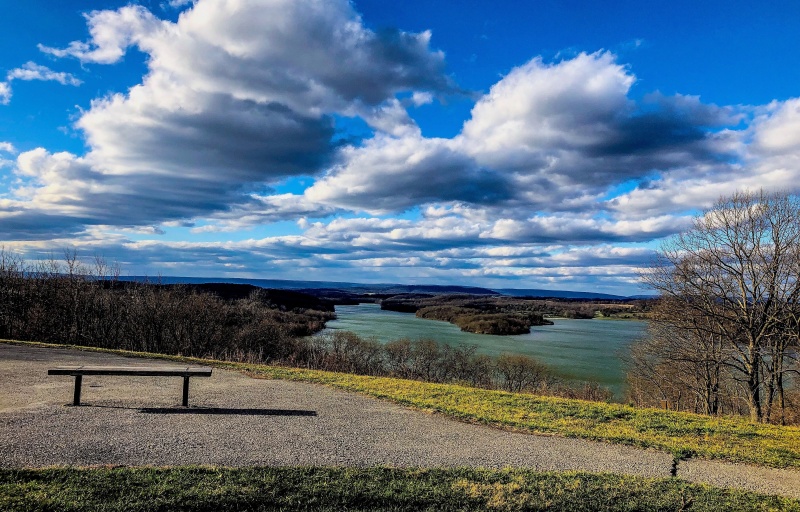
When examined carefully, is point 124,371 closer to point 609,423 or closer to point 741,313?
point 609,423

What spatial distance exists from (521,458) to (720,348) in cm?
1823

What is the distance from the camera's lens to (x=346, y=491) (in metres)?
4.84

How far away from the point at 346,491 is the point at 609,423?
6076mm

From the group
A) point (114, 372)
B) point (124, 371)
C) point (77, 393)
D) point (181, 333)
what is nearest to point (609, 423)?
point (124, 371)

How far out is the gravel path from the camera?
19.5 feet

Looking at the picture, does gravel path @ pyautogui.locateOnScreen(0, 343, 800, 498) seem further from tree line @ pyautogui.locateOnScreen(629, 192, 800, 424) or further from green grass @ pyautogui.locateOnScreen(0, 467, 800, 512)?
tree line @ pyautogui.locateOnScreen(629, 192, 800, 424)

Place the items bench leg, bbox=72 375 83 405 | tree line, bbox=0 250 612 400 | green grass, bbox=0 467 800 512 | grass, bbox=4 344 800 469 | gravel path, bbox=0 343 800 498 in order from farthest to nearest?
tree line, bbox=0 250 612 400 → bench leg, bbox=72 375 83 405 → grass, bbox=4 344 800 469 → gravel path, bbox=0 343 800 498 → green grass, bbox=0 467 800 512

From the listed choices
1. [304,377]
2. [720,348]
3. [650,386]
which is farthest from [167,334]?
[720,348]

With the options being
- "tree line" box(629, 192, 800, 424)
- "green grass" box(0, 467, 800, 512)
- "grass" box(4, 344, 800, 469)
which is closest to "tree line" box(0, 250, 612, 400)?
"tree line" box(629, 192, 800, 424)

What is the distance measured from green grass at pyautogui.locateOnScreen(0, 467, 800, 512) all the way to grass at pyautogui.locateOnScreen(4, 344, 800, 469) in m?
1.95

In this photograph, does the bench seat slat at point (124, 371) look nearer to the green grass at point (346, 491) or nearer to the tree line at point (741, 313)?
the green grass at point (346, 491)

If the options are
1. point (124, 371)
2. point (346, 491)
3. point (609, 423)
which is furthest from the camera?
point (609, 423)

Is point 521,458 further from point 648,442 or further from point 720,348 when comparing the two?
point 720,348

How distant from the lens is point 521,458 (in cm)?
655
